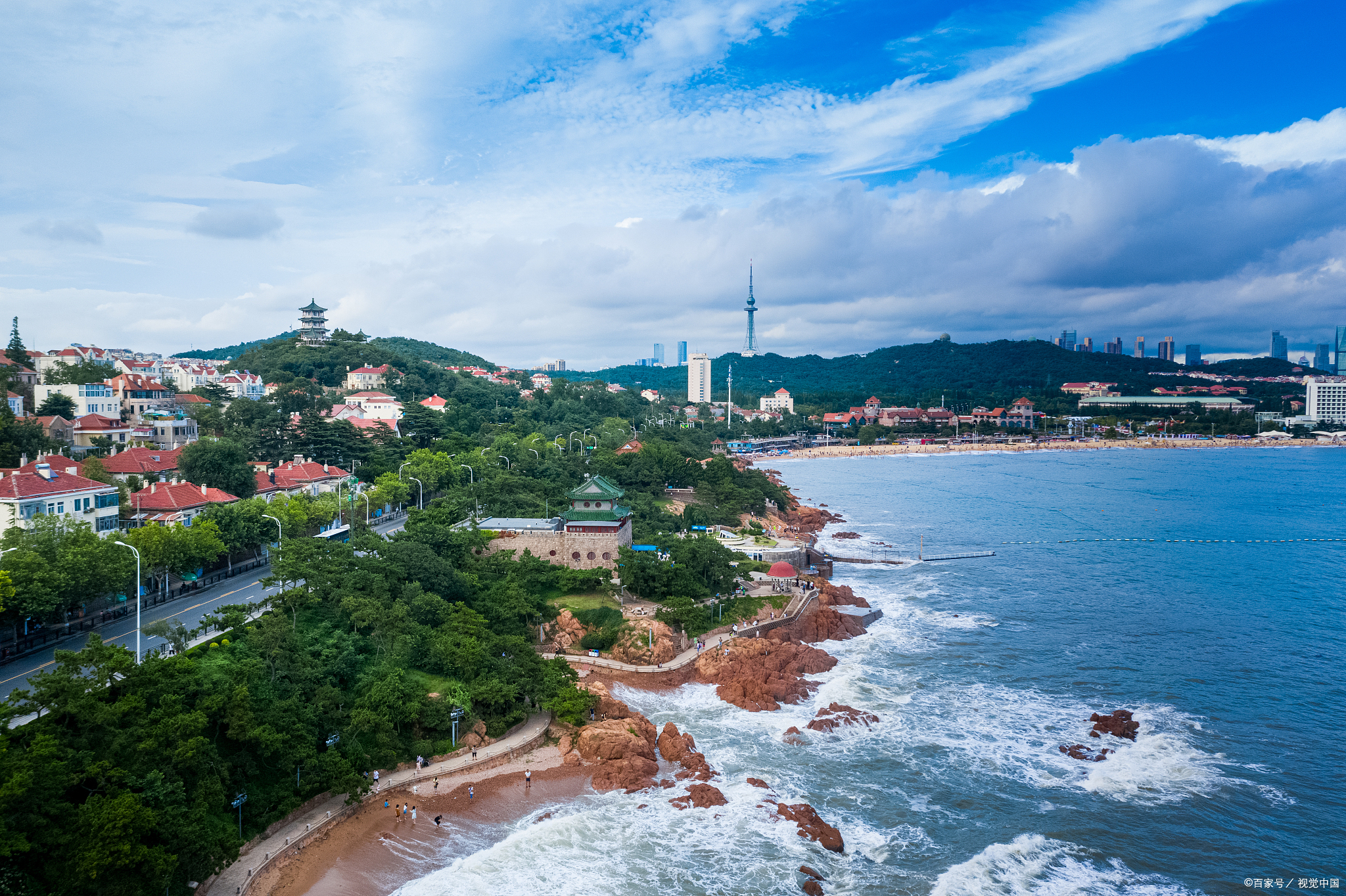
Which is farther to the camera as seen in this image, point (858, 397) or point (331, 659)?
point (858, 397)

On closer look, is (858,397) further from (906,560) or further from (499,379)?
(906,560)

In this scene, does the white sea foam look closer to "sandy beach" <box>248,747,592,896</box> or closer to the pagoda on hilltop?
"sandy beach" <box>248,747,592,896</box>

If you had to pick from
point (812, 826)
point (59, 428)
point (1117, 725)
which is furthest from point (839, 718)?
point (59, 428)

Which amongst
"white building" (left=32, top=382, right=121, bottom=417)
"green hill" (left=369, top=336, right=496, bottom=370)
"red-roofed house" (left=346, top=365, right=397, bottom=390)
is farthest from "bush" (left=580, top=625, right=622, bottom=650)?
"green hill" (left=369, top=336, right=496, bottom=370)

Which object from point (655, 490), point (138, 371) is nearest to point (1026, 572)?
point (655, 490)

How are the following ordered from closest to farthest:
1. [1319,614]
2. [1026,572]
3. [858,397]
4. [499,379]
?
1. [1319,614]
2. [1026,572]
3. [499,379]
4. [858,397]

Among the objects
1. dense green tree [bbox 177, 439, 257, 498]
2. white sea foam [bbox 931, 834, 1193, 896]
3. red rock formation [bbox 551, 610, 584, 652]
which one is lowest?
white sea foam [bbox 931, 834, 1193, 896]
